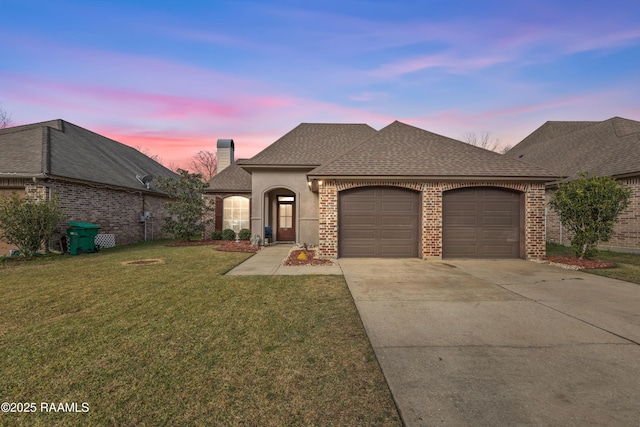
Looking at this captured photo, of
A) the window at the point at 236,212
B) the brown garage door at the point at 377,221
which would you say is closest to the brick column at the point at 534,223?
the brown garage door at the point at 377,221

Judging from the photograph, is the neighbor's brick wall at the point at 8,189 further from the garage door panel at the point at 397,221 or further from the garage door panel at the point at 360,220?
the garage door panel at the point at 397,221

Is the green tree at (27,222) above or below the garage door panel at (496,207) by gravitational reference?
below

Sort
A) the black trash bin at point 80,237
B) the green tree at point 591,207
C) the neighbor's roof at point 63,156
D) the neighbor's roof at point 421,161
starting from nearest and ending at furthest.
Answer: the green tree at point 591,207 < the neighbor's roof at point 421,161 < the black trash bin at point 80,237 < the neighbor's roof at point 63,156

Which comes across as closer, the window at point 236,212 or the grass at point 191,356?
the grass at point 191,356

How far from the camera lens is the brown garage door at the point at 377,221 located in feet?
32.7

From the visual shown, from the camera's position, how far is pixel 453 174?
31.1 feet

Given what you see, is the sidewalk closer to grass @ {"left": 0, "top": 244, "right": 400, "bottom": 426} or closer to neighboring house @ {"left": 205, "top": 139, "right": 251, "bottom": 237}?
grass @ {"left": 0, "top": 244, "right": 400, "bottom": 426}

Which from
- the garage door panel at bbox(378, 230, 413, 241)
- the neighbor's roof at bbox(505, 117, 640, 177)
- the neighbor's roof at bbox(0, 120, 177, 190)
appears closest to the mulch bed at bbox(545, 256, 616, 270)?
the garage door panel at bbox(378, 230, 413, 241)

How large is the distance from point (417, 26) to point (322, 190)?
269 inches

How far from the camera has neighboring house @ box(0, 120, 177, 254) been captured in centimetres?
1092

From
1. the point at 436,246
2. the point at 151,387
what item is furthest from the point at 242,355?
the point at 436,246

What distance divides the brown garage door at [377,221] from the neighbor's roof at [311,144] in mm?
4205

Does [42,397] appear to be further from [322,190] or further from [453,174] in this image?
[453,174]

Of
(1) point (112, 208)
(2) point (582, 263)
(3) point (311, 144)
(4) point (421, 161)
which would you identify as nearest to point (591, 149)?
(2) point (582, 263)
